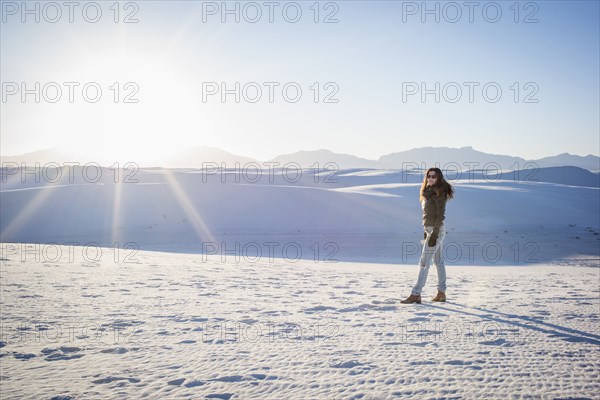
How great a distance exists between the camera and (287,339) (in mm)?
4262

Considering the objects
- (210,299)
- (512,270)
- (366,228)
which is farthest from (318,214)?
(210,299)

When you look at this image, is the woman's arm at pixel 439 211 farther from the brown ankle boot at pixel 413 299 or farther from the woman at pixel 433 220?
the brown ankle boot at pixel 413 299

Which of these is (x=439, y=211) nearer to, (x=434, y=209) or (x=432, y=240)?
(x=434, y=209)

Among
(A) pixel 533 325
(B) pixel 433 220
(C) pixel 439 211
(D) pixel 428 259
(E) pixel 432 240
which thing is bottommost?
(A) pixel 533 325

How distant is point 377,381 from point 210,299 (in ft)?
11.1

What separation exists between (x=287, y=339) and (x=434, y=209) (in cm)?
301

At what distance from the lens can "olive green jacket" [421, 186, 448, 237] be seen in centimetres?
588

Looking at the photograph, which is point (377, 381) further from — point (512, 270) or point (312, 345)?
point (512, 270)

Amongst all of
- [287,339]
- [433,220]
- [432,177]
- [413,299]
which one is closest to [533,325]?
[413,299]

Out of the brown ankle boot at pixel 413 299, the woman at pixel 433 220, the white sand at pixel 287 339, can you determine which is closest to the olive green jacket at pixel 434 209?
the woman at pixel 433 220

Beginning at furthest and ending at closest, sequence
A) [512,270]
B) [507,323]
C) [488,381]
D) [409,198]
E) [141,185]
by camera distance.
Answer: [141,185]
[409,198]
[512,270]
[507,323]
[488,381]

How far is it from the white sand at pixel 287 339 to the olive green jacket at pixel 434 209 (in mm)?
1189

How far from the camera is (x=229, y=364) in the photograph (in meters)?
3.61

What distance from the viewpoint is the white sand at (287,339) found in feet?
10.5
